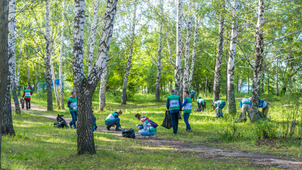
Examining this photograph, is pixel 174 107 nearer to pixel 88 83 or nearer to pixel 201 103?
pixel 88 83

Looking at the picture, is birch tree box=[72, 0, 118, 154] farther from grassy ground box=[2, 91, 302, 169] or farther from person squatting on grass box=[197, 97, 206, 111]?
person squatting on grass box=[197, 97, 206, 111]

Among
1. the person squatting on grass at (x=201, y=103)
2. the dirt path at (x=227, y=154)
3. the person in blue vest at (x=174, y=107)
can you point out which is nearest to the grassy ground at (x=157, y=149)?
the dirt path at (x=227, y=154)

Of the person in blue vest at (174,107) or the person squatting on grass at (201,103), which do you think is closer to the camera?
the person in blue vest at (174,107)

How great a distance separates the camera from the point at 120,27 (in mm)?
25844

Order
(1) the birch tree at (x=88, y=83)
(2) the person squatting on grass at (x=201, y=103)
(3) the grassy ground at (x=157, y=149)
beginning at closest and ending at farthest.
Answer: (3) the grassy ground at (x=157, y=149)
(1) the birch tree at (x=88, y=83)
(2) the person squatting on grass at (x=201, y=103)

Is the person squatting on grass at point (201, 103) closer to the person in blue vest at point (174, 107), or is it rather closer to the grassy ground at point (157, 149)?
the grassy ground at point (157, 149)

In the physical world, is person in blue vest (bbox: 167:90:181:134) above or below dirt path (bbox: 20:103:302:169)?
above

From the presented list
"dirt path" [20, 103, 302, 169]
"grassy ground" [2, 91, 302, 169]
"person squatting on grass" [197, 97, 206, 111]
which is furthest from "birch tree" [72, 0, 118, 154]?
"person squatting on grass" [197, 97, 206, 111]

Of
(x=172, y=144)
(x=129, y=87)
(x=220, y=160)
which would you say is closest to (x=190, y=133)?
(x=172, y=144)

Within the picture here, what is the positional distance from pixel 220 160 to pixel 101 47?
4.17 meters

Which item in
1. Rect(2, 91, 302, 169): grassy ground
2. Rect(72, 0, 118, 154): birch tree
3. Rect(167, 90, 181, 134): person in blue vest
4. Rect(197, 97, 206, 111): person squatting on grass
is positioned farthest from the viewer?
Rect(197, 97, 206, 111): person squatting on grass

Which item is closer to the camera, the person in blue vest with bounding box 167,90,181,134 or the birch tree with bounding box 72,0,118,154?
the birch tree with bounding box 72,0,118,154

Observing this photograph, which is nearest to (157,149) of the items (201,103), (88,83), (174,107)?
(88,83)

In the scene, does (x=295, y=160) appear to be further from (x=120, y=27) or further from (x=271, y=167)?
(x=120, y=27)
